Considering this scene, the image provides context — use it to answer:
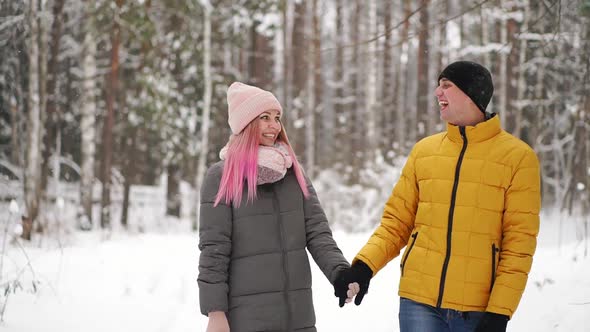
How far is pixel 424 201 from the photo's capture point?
117 inches

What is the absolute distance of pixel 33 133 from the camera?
403 inches

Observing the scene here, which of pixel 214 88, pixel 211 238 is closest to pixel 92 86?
pixel 214 88

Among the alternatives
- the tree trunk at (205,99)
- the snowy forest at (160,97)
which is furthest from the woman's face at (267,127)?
the tree trunk at (205,99)

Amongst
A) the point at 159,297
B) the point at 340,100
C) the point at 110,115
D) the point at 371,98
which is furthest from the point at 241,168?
the point at 340,100

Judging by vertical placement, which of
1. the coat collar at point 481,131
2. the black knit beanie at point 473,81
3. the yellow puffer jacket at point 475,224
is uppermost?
the black knit beanie at point 473,81

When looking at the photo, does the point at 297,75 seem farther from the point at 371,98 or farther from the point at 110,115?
the point at 110,115

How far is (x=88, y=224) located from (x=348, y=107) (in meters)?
19.7

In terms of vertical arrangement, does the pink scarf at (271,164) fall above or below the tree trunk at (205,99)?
below

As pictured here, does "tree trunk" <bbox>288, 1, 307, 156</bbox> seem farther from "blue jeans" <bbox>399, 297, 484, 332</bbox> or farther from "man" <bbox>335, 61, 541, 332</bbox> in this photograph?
"blue jeans" <bbox>399, 297, 484, 332</bbox>

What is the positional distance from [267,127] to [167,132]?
1255cm

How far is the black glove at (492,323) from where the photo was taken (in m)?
2.65

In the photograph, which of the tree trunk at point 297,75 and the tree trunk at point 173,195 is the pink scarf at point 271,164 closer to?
the tree trunk at point 173,195

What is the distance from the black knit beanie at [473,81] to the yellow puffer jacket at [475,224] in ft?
0.42

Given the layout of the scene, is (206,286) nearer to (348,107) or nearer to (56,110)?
(56,110)
